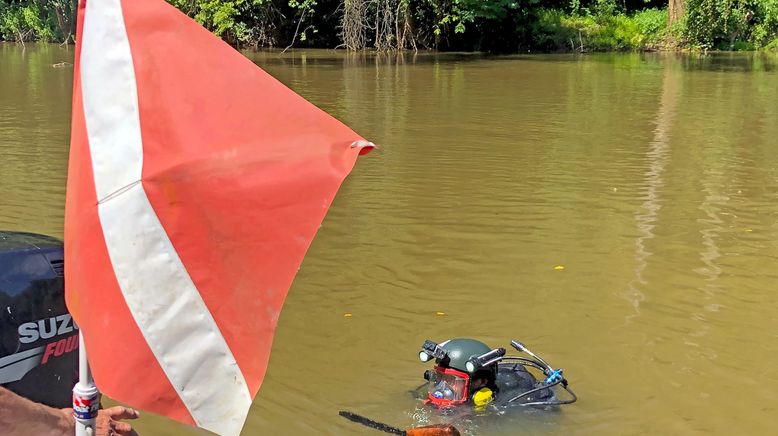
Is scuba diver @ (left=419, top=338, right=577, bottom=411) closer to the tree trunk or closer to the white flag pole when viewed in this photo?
the white flag pole

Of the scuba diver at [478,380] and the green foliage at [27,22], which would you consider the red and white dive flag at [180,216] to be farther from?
the green foliage at [27,22]

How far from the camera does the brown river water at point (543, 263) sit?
511cm

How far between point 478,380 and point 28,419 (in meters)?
2.53

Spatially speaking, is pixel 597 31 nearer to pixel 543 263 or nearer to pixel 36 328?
pixel 543 263

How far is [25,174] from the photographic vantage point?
10.2 m

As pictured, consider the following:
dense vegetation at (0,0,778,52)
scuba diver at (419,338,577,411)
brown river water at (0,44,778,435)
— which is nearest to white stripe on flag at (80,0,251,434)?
brown river water at (0,44,778,435)

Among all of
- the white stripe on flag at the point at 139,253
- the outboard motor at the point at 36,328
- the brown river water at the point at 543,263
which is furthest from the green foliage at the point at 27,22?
the white stripe on flag at the point at 139,253

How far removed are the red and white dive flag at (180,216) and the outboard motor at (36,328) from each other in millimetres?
716

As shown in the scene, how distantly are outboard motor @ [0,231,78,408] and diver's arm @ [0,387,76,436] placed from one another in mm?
364

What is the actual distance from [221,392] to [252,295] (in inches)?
10.1

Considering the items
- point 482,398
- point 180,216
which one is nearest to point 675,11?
point 482,398

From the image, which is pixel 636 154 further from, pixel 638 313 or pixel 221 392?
pixel 221 392

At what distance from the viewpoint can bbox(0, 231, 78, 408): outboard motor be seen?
2900 millimetres

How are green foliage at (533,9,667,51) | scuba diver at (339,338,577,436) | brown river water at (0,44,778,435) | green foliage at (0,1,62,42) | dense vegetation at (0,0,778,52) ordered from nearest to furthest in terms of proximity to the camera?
scuba diver at (339,338,577,436), brown river water at (0,44,778,435), dense vegetation at (0,0,778,52), green foliage at (533,9,667,51), green foliage at (0,1,62,42)
